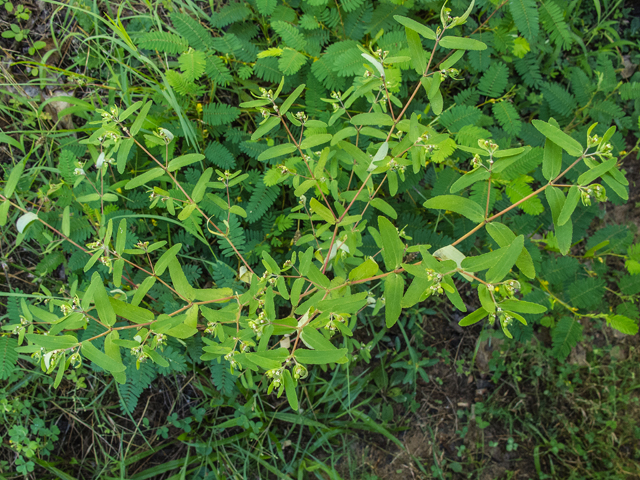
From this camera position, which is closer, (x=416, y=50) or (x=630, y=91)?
(x=416, y=50)

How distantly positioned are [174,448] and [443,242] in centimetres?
282

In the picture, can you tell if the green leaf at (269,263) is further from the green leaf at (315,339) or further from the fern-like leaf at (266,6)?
the fern-like leaf at (266,6)

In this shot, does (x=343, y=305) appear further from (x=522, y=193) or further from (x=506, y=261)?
(x=522, y=193)

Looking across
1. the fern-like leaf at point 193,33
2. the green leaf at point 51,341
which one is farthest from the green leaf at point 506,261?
the fern-like leaf at point 193,33

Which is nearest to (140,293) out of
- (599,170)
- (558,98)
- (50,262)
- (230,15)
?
(50,262)

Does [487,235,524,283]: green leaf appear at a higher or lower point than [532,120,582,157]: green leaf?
lower

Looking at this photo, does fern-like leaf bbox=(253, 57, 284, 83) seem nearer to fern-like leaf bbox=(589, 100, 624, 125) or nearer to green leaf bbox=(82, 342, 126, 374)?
green leaf bbox=(82, 342, 126, 374)

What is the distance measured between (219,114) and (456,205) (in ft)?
6.29

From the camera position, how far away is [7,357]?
8.32 ft

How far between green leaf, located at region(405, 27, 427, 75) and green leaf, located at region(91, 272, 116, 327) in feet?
5.57

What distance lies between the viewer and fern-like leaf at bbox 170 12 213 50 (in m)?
2.71

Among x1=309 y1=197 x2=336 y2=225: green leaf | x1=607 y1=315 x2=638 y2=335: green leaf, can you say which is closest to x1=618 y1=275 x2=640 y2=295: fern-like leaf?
x1=607 y1=315 x2=638 y2=335: green leaf

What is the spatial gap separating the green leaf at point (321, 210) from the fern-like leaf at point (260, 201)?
0.85m

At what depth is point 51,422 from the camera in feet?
10.2
